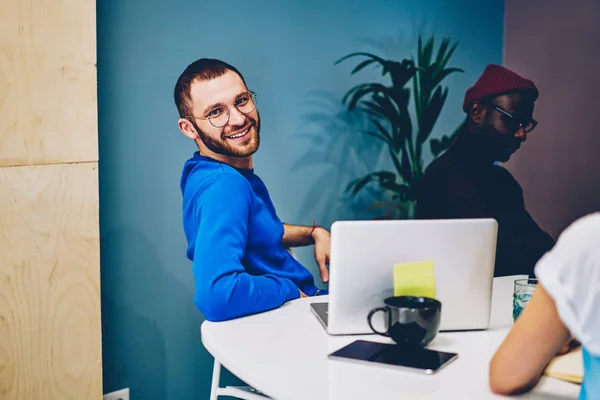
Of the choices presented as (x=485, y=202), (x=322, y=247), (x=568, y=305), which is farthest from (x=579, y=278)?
(x=485, y=202)

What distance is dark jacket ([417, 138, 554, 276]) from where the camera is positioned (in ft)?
8.60

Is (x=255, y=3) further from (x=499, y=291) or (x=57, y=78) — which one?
(x=499, y=291)

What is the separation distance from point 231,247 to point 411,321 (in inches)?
22.2

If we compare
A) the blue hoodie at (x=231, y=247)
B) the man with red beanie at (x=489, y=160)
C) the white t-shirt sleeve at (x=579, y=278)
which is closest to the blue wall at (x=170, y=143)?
the blue hoodie at (x=231, y=247)

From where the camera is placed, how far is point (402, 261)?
4.05ft

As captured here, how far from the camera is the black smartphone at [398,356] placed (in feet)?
3.58

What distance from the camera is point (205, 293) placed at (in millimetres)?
1435

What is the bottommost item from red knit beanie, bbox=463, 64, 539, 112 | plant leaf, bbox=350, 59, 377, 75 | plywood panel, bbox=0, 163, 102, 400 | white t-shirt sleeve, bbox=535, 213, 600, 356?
plywood panel, bbox=0, 163, 102, 400

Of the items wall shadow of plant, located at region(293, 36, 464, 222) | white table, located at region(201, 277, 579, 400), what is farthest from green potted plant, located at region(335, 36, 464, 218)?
white table, located at region(201, 277, 579, 400)

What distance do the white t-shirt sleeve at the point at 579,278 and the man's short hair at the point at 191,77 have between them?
5.36 feet

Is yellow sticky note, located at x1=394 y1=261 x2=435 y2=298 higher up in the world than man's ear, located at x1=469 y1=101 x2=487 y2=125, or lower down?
lower down

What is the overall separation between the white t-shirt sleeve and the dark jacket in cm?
191

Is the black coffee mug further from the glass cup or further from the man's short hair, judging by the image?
the man's short hair

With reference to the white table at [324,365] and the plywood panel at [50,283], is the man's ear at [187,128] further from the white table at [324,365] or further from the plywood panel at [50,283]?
the white table at [324,365]
